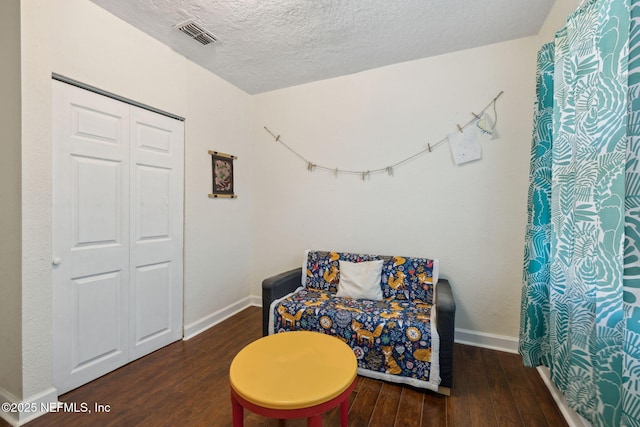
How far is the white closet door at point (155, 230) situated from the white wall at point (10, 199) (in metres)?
0.62

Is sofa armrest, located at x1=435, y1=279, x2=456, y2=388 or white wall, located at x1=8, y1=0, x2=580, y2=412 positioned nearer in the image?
white wall, located at x1=8, y1=0, x2=580, y2=412

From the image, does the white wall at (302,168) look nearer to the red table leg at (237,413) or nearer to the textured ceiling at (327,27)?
the textured ceiling at (327,27)

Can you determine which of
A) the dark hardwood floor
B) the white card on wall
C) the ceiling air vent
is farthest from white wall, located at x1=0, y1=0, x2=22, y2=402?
the white card on wall

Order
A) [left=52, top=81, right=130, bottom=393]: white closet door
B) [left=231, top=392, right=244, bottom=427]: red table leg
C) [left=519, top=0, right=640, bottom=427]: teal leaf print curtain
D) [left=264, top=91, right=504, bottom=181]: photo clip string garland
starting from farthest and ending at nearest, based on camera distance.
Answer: [left=264, top=91, right=504, bottom=181]: photo clip string garland, [left=52, top=81, right=130, bottom=393]: white closet door, [left=231, top=392, right=244, bottom=427]: red table leg, [left=519, top=0, right=640, bottom=427]: teal leaf print curtain

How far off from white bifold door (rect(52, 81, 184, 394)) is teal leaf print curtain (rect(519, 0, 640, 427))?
2739 mm

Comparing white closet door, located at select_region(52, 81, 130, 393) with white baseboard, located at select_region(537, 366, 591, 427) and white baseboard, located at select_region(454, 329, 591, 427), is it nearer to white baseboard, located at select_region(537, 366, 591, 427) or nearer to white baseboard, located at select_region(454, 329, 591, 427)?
white baseboard, located at select_region(454, 329, 591, 427)

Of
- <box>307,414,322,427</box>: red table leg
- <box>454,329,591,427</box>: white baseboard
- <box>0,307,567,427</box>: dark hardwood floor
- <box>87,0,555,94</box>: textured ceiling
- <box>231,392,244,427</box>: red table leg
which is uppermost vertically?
<box>87,0,555,94</box>: textured ceiling

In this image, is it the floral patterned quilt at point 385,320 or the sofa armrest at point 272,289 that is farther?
the sofa armrest at point 272,289

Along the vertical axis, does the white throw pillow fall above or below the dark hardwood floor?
above

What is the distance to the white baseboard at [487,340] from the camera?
2297 millimetres

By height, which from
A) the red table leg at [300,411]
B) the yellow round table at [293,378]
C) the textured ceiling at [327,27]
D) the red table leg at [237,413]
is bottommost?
the red table leg at [237,413]

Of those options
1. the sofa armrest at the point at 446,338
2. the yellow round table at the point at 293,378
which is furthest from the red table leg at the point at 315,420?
the sofa armrest at the point at 446,338

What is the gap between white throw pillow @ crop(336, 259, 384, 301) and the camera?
2383mm

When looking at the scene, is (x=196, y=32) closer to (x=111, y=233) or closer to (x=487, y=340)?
(x=111, y=233)
